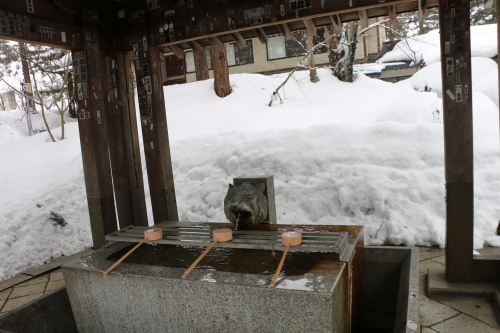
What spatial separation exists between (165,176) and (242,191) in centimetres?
196

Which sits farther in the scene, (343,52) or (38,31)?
(343,52)

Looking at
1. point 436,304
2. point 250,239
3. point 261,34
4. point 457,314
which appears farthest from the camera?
point 261,34

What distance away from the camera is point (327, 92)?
1420cm

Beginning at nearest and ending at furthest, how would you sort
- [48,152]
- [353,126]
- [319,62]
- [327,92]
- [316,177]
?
1. [316,177]
2. [353,126]
3. [48,152]
4. [327,92]
5. [319,62]

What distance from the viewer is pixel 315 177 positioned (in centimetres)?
648

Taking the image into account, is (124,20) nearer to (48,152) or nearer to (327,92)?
(48,152)

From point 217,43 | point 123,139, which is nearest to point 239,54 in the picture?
point 217,43

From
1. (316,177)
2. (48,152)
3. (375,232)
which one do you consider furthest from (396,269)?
(48,152)

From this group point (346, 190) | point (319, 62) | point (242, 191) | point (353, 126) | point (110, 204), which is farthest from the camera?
point (319, 62)

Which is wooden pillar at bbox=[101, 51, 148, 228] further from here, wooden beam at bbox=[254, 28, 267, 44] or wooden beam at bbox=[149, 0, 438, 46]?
wooden beam at bbox=[254, 28, 267, 44]

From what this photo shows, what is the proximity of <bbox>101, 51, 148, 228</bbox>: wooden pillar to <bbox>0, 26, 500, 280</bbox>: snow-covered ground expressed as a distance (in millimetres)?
1249

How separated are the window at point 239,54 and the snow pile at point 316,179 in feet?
25.9

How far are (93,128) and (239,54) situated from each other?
14.5 metres

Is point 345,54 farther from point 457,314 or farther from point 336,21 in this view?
point 457,314
